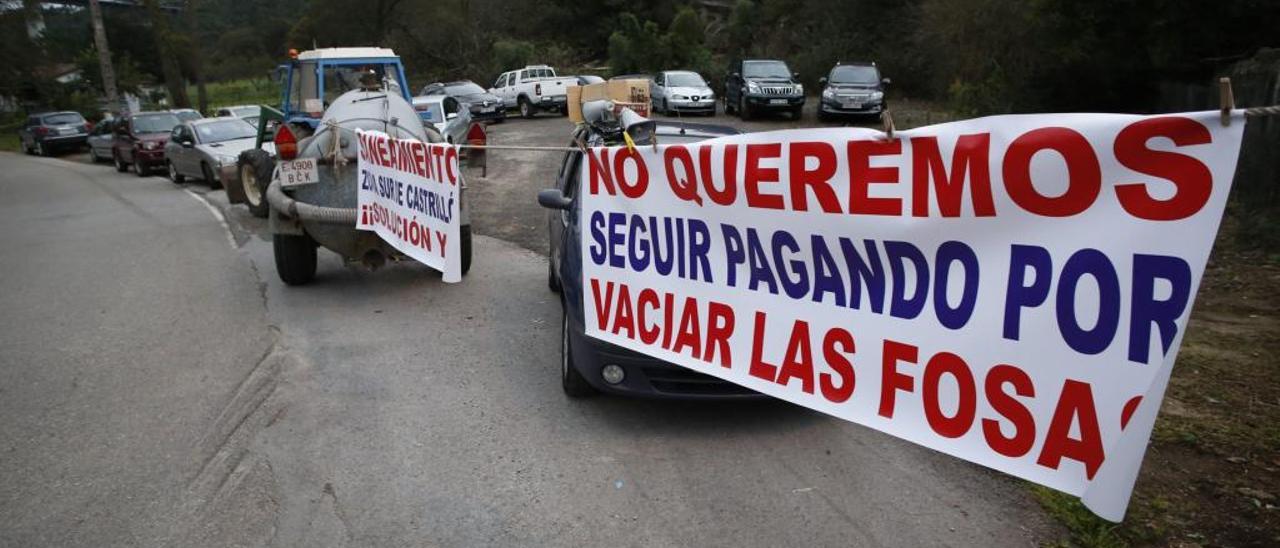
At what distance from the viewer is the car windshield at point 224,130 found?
20016 mm

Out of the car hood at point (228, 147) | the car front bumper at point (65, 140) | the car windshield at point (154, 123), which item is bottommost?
the car front bumper at point (65, 140)

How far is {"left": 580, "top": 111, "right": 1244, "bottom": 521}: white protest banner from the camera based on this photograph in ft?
8.81

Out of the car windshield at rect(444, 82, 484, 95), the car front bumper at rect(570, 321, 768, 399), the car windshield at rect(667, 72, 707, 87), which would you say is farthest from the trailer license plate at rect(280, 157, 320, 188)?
the car windshield at rect(444, 82, 484, 95)

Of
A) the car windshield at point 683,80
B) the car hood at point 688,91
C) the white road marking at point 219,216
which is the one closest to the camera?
the white road marking at point 219,216

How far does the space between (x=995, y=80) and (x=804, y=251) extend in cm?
1736

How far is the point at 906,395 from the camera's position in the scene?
336cm

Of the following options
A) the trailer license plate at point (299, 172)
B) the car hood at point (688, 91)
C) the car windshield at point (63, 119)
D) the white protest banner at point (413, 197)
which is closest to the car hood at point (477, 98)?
the car hood at point (688, 91)

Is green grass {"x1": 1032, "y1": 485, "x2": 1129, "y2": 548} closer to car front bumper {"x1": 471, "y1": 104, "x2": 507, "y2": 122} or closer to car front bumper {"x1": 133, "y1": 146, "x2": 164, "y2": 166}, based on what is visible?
car front bumper {"x1": 133, "y1": 146, "x2": 164, "y2": 166}

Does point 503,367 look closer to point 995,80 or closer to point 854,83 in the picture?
point 995,80

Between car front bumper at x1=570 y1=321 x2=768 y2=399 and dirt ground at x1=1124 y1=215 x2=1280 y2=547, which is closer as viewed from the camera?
dirt ground at x1=1124 y1=215 x2=1280 y2=547

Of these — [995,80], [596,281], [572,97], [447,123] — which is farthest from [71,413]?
[995,80]

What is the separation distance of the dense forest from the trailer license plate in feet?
41.4

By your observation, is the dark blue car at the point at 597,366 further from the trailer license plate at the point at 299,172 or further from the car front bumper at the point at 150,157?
the car front bumper at the point at 150,157

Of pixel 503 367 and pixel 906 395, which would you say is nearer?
pixel 906 395
